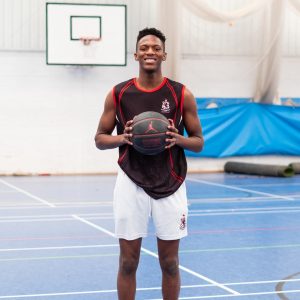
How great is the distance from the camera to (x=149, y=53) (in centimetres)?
387

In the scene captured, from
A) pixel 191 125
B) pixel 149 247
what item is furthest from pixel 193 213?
pixel 191 125

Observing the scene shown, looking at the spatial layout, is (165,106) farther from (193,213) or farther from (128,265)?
(193,213)

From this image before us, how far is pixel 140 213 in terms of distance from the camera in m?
3.87

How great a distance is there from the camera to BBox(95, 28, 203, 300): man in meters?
3.86

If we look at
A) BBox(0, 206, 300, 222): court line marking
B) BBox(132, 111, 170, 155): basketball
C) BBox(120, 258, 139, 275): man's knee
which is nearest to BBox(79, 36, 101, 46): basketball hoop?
BBox(0, 206, 300, 222): court line marking

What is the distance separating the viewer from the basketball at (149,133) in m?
3.73

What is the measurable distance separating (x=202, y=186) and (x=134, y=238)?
9.45 metres

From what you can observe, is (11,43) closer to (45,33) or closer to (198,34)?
(45,33)

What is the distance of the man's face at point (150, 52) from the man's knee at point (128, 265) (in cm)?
110

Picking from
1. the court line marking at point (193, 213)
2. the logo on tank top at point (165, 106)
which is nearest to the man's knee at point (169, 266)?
the logo on tank top at point (165, 106)

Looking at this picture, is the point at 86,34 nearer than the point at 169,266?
No

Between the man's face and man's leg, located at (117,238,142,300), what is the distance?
1.01 m

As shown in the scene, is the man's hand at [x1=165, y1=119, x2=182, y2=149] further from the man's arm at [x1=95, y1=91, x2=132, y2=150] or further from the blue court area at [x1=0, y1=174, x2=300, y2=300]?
the blue court area at [x1=0, y1=174, x2=300, y2=300]

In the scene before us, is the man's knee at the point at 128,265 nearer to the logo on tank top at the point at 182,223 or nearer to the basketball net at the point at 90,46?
the logo on tank top at the point at 182,223
